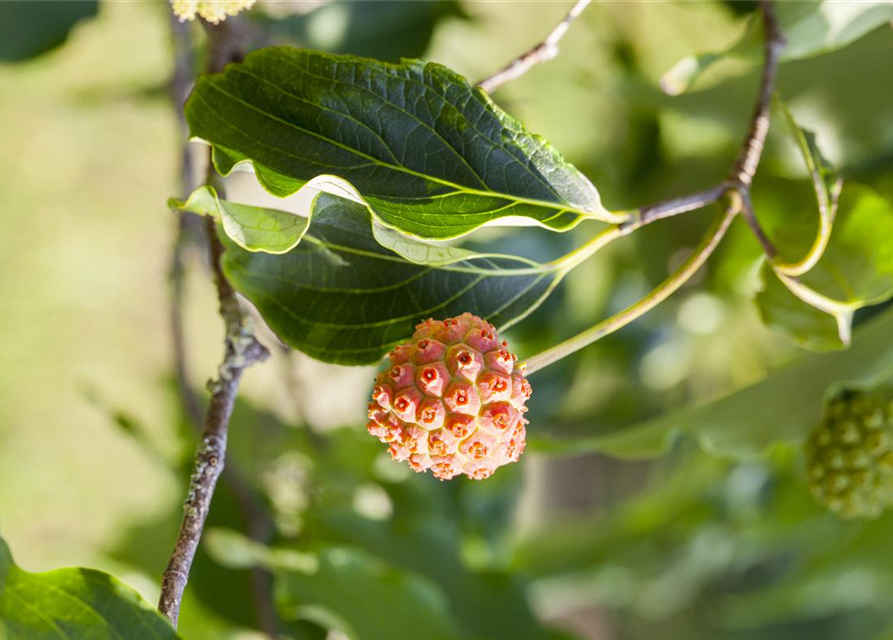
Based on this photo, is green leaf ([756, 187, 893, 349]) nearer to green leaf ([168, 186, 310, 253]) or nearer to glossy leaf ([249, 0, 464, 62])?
green leaf ([168, 186, 310, 253])

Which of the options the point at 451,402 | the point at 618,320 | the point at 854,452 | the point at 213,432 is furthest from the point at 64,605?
the point at 854,452

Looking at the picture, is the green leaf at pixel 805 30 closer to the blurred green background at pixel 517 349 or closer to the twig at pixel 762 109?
the twig at pixel 762 109

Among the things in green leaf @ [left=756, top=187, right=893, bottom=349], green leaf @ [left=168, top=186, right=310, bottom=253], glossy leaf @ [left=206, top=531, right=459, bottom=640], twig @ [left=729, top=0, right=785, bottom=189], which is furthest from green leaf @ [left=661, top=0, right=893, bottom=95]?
glossy leaf @ [left=206, top=531, right=459, bottom=640]

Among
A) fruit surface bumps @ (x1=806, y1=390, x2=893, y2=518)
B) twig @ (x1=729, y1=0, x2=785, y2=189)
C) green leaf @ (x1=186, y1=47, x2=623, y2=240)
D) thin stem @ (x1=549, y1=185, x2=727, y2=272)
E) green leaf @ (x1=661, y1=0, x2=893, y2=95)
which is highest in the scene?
green leaf @ (x1=661, y1=0, x2=893, y2=95)

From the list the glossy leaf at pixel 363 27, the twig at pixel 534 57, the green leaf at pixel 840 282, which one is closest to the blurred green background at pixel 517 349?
the glossy leaf at pixel 363 27

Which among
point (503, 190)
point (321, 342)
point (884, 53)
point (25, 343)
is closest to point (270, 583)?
point (321, 342)

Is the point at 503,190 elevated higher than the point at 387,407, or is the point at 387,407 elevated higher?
the point at 503,190

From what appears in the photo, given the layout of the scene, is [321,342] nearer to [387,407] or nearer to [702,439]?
[387,407]
